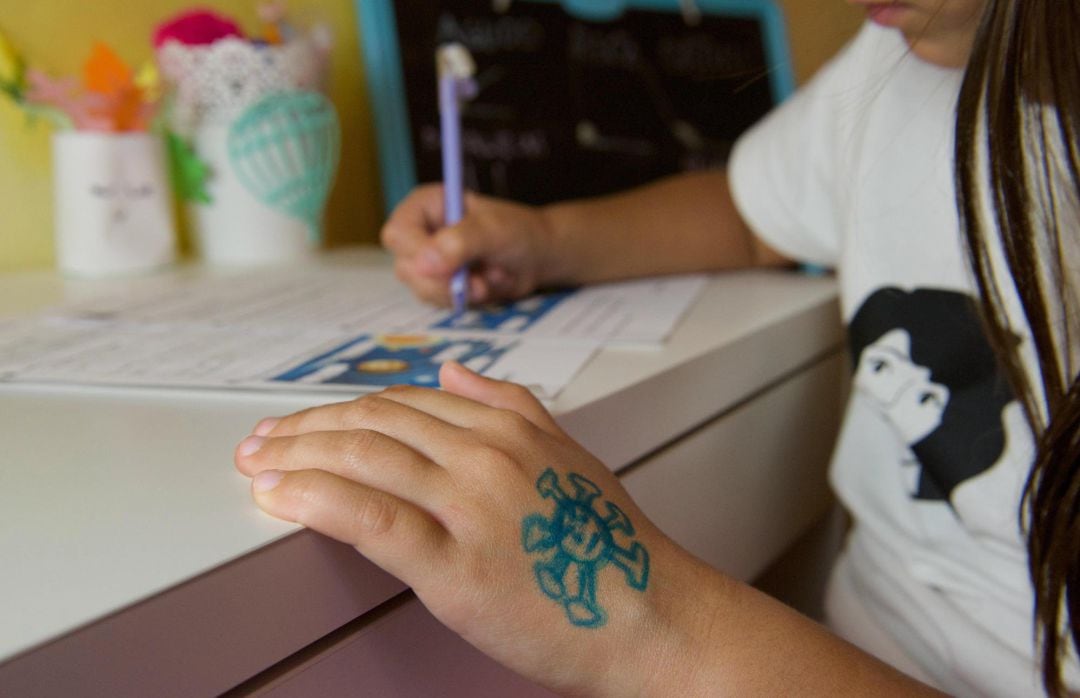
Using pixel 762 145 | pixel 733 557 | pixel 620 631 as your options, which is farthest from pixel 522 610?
pixel 762 145

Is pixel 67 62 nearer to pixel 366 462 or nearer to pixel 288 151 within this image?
pixel 288 151

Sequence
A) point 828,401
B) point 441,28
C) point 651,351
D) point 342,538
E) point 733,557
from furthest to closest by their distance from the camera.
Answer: point 441,28
point 828,401
point 733,557
point 651,351
point 342,538

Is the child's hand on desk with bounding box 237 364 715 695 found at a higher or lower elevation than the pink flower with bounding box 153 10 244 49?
lower

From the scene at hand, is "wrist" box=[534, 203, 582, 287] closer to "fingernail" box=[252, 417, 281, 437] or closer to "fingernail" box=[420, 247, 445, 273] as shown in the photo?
"fingernail" box=[420, 247, 445, 273]

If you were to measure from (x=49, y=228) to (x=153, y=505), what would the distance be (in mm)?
636

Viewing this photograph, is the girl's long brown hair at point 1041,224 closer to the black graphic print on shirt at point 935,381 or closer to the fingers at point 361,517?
the black graphic print on shirt at point 935,381

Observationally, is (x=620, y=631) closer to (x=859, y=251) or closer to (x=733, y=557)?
(x=733, y=557)

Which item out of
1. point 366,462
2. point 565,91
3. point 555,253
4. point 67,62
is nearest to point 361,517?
point 366,462

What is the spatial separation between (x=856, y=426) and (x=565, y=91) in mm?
585

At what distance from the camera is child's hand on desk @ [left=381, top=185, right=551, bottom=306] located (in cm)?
70

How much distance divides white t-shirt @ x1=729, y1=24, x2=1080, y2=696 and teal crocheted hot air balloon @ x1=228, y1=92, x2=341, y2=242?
17.7 inches

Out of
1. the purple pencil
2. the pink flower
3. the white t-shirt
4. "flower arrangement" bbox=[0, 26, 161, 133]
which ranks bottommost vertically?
the white t-shirt

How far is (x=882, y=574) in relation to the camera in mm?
691

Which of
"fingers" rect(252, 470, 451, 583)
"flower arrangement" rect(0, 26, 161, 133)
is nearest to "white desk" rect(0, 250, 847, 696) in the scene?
"fingers" rect(252, 470, 451, 583)
